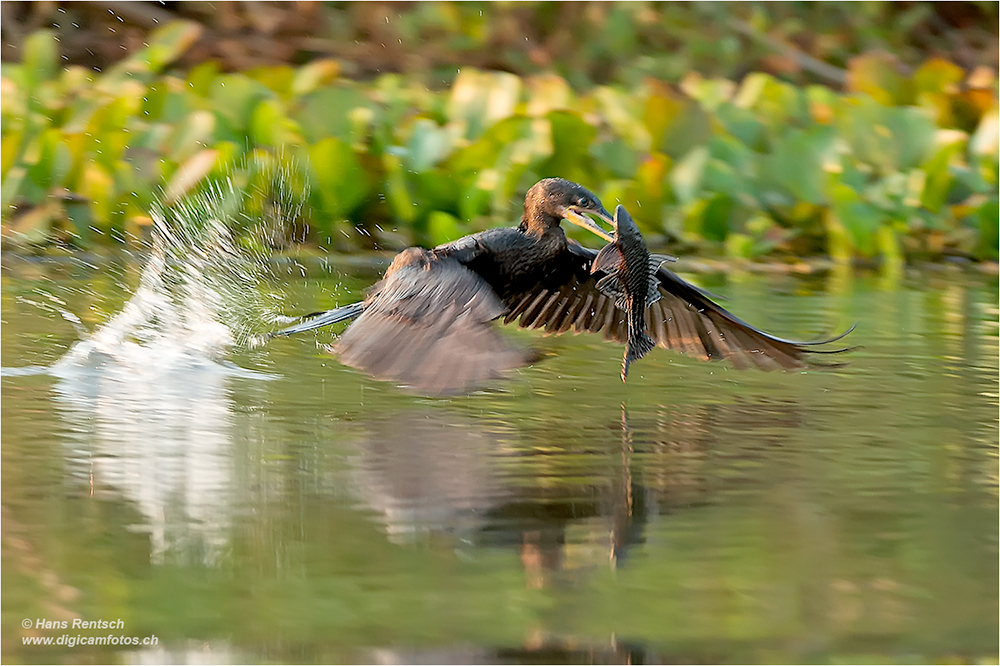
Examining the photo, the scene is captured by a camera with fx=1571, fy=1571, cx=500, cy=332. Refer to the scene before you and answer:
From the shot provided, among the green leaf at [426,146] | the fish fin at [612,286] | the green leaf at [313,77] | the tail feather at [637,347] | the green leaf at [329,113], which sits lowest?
the tail feather at [637,347]

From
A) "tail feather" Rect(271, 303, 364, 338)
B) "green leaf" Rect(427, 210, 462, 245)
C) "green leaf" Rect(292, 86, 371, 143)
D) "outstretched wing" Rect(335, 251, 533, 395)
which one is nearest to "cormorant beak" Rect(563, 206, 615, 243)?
"outstretched wing" Rect(335, 251, 533, 395)

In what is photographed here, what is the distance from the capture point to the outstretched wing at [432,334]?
12.3ft

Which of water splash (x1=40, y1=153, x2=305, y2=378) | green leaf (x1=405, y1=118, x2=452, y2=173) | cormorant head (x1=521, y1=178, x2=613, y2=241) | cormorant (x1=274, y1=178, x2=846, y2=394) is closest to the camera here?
cormorant (x1=274, y1=178, x2=846, y2=394)

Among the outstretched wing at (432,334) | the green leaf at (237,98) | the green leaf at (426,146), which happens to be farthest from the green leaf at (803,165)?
the outstretched wing at (432,334)

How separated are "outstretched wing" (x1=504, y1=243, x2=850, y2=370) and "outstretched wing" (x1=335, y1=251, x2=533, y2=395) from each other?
76 centimetres

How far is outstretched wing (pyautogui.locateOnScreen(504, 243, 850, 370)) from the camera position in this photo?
201 inches

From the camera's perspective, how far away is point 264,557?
3.10m

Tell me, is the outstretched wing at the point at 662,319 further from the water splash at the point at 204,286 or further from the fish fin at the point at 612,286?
the water splash at the point at 204,286

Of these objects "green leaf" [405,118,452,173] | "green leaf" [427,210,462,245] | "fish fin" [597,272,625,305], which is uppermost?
"green leaf" [405,118,452,173]

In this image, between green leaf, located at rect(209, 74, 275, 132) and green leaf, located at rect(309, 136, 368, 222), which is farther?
green leaf, located at rect(209, 74, 275, 132)

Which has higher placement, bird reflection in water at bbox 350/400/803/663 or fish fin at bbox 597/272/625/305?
fish fin at bbox 597/272/625/305

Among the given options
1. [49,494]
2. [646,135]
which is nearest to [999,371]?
[49,494]

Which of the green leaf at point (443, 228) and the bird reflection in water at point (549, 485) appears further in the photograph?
the green leaf at point (443, 228)

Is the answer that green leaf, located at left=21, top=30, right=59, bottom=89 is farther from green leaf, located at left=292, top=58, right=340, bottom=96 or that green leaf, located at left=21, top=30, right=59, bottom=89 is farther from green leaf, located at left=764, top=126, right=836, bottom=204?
green leaf, located at left=764, top=126, right=836, bottom=204
